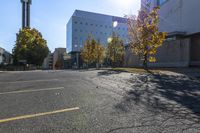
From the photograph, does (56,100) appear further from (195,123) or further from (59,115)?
(195,123)

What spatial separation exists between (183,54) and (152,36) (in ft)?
38.8

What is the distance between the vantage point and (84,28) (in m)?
129

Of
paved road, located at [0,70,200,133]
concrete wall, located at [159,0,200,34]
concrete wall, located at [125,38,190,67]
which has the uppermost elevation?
concrete wall, located at [159,0,200,34]

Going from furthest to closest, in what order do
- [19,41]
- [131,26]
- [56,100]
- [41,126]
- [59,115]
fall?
[19,41] → [131,26] → [56,100] → [59,115] → [41,126]

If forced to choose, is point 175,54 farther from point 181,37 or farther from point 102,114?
point 102,114

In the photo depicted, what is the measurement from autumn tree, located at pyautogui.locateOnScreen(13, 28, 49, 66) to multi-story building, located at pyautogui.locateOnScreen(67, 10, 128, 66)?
50.6 meters

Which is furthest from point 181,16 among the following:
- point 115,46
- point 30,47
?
point 30,47

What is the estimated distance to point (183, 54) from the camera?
41312 millimetres

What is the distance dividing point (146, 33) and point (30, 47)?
4402 centimetres

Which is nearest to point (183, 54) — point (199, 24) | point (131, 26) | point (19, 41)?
point (199, 24)

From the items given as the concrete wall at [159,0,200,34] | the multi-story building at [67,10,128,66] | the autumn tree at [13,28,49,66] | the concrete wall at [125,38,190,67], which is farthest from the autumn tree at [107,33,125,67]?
the multi-story building at [67,10,128,66]

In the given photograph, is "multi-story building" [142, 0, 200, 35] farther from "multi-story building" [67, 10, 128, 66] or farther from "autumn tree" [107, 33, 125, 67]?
"multi-story building" [67, 10, 128, 66]

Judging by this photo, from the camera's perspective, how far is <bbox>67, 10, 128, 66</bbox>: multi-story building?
126 meters

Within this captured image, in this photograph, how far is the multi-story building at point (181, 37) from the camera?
135 ft
